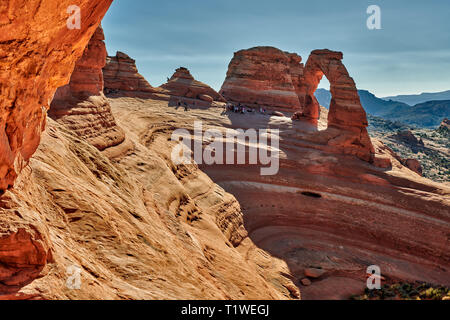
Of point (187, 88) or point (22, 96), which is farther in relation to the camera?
point (187, 88)

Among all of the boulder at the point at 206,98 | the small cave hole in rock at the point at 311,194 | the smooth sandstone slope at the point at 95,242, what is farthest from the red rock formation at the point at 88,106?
the boulder at the point at 206,98

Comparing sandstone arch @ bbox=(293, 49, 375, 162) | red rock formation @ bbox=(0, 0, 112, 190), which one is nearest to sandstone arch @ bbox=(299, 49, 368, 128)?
sandstone arch @ bbox=(293, 49, 375, 162)

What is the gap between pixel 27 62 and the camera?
378 centimetres

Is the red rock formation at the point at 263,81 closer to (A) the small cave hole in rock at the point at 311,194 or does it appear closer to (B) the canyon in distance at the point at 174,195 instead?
(B) the canyon in distance at the point at 174,195

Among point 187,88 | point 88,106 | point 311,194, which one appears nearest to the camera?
point 88,106

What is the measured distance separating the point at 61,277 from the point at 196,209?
371 inches

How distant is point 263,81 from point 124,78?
1928 centimetres

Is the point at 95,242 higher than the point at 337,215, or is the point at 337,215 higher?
the point at 95,242

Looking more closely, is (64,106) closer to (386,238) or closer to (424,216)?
(386,238)

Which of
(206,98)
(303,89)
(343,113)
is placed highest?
(303,89)

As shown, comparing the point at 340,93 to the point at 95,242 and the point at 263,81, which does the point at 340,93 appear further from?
the point at 95,242

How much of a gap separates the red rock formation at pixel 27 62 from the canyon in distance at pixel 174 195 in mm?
22

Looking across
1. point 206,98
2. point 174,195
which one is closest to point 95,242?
point 174,195
